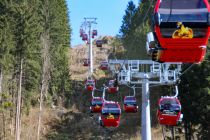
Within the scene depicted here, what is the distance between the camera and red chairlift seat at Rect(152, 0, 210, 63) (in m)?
12.9

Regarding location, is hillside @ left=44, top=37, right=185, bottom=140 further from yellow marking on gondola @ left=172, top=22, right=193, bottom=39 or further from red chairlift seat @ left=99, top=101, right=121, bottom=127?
yellow marking on gondola @ left=172, top=22, right=193, bottom=39

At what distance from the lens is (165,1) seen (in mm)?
13031

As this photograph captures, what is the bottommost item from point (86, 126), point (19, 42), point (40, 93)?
point (86, 126)

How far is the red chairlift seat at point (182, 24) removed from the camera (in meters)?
12.9

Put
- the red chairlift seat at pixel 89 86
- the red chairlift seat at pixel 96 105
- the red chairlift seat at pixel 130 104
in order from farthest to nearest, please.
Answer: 1. the red chairlift seat at pixel 89 86
2. the red chairlift seat at pixel 96 105
3. the red chairlift seat at pixel 130 104

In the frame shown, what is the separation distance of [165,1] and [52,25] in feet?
135

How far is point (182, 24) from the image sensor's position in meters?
13.0

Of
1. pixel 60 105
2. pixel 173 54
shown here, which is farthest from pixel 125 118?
pixel 173 54

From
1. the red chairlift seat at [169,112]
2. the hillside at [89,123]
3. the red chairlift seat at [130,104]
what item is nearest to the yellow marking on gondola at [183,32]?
the red chairlift seat at [169,112]

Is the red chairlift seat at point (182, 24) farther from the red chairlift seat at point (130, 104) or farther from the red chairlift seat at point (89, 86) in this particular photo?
the red chairlift seat at point (89, 86)

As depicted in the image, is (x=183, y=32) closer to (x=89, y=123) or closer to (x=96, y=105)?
(x=96, y=105)

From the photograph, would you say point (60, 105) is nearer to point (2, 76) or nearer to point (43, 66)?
point (43, 66)

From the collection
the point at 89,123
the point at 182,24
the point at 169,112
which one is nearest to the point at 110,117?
the point at 169,112

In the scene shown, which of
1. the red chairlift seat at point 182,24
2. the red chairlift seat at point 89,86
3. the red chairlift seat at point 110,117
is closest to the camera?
the red chairlift seat at point 182,24
